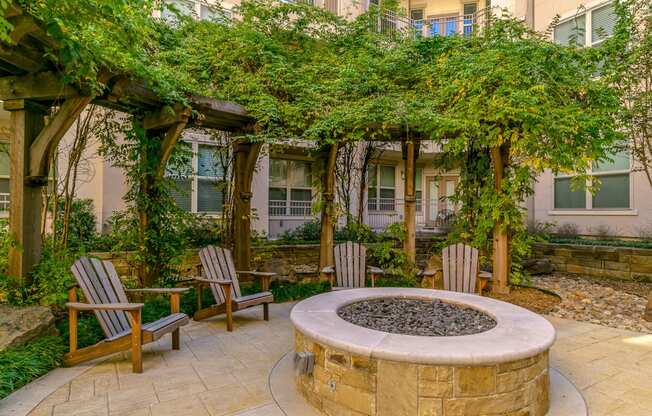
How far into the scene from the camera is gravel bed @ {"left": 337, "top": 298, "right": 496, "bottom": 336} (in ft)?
9.50

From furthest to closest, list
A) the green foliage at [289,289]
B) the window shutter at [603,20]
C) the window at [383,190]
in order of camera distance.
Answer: the window at [383,190], the window shutter at [603,20], the green foliage at [289,289]

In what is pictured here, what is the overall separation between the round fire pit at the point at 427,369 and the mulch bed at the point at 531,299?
255cm

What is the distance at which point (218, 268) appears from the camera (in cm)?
472

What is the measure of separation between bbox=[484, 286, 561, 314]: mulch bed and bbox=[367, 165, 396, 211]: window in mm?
6773

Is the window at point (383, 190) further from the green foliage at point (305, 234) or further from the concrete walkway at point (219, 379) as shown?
the concrete walkway at point (219, 379)

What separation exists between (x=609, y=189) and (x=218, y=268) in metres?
8.70

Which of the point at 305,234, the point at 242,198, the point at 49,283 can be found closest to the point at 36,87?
the point at 49,283

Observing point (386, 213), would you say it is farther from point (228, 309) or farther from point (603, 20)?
point (228, 309)

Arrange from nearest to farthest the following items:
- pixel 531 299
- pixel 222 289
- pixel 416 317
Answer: pixel 416 317 < pixel 222 289 < pixel 531 299

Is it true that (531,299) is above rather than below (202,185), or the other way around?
below

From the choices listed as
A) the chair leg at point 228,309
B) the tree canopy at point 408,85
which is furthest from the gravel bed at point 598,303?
the chair leg at point 228,309

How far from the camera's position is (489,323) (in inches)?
119

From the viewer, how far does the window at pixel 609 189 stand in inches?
328

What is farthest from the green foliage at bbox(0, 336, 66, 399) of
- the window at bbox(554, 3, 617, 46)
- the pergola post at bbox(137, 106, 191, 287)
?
the window at bbox(554, 3, 617, 46)
